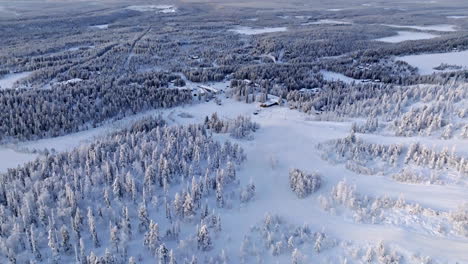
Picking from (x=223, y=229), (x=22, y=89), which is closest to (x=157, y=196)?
(x=223, y=229)

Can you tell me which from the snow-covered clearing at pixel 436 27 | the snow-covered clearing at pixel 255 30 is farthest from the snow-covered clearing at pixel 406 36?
the snow-covered clearing at pixel 255 30

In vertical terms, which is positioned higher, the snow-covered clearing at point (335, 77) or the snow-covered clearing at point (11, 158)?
the snow-covered clearing at point (335, 77)

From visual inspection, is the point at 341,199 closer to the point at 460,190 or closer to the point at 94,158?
the point at 460,190

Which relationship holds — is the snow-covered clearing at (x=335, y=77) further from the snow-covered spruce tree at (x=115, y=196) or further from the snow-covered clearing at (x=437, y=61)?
the snow-covered spruce tree at (x=115, y=196)

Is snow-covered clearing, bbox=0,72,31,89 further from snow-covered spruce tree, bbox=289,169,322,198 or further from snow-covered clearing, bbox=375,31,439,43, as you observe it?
snow-covered clearing, bbox=375,31,439,43

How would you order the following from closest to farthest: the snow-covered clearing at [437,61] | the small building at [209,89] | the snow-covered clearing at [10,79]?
the small building at [209,89] < the snow-covered clearing at [10,79] < the snow-covered clearing at [437,61]

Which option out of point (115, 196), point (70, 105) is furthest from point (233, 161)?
point (70, 105)
